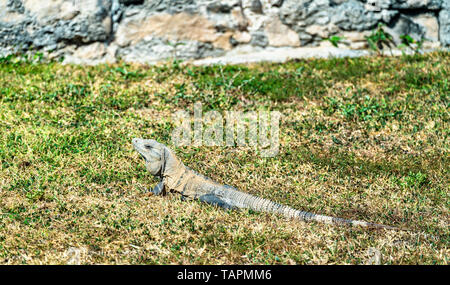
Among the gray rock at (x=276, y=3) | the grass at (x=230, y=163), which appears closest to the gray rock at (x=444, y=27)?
the grass at (x=230, y=163)

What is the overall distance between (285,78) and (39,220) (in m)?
5.31

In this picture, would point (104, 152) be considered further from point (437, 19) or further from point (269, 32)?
point (437, 19)

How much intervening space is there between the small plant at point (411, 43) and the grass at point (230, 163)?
0.48m

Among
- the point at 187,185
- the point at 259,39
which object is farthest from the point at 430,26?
the point at 187,185

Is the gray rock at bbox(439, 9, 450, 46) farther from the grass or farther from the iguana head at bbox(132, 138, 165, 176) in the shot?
the iguana head at bbox(132, 138, 165, 176)

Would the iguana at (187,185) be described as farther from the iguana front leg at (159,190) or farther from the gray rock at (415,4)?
the gray rock at (415,4)

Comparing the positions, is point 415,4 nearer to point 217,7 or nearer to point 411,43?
point 411,43

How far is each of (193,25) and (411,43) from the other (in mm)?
4264

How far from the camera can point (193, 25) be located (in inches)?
400

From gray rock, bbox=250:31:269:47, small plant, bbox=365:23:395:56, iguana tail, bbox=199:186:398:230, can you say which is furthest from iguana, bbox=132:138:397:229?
small plant, bbox=365:23:395:56

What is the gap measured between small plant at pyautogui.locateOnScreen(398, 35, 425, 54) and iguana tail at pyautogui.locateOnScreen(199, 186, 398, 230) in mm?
6237

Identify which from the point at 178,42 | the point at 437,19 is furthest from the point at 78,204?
the point at 437,19

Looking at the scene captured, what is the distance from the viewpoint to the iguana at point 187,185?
534 centimetres

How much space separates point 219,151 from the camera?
680 cm
